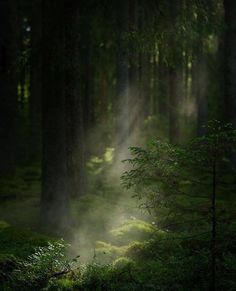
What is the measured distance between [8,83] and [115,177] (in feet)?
15.5

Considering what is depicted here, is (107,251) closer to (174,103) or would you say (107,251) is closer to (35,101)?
(174,103)

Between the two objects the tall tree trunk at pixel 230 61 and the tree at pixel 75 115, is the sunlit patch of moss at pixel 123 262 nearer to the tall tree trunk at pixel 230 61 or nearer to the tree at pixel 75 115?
the tree at pixel 75 115

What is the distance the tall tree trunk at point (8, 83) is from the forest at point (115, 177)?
3cm

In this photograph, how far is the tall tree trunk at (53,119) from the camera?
31.6 ft

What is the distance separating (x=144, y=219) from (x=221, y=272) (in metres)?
4.63

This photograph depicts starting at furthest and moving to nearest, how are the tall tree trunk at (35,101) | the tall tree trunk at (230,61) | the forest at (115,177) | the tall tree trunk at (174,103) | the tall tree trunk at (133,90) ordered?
the tall tree trunk at (35,101) < the tall tree trunk at (174,103) < the tall tree trunk at (133,90) < the tall tree trunk at (230,61) < the forest at (115,177)

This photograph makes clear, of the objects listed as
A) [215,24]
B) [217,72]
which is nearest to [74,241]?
[215,24]

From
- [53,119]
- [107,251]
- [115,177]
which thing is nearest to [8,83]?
[115,177]

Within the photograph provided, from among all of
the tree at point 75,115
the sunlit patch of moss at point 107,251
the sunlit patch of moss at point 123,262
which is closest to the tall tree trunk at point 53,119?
the tree at point 75,115

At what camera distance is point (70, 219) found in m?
10.4

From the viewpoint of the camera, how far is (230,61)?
1412cm

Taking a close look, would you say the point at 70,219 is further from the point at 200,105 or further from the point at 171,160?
the point at 200,105

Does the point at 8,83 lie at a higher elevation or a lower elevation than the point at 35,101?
higher

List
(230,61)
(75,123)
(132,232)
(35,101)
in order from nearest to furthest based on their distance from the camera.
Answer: (132,232) < (75,123) < (230,61) < (35,101)
